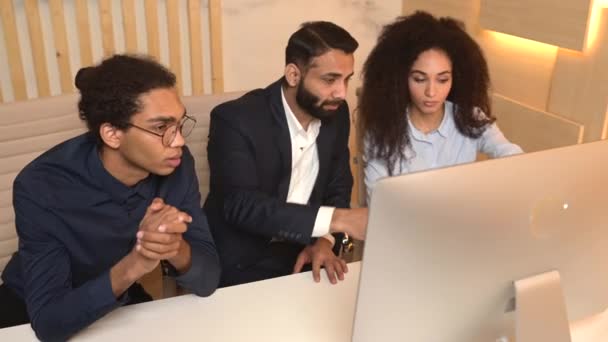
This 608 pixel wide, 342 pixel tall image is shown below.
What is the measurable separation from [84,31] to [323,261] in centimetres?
166

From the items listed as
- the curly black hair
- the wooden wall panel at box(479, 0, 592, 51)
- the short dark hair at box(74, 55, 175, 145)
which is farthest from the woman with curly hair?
the short dark hair at box(74, 55, 175, 145)

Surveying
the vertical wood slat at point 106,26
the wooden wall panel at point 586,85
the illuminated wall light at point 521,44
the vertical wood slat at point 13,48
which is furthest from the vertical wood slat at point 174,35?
the wooden wall panel at point 586,85

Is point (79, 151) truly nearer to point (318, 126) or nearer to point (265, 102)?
point (265, 102)

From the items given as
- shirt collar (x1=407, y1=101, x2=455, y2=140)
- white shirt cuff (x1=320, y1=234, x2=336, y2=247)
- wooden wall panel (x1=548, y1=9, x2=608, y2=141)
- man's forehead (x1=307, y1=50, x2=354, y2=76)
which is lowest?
white shirt cuff (x1=320, y1=234, x2=336, y2=247)

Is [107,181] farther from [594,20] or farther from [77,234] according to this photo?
[594,20]

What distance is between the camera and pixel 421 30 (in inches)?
71.1

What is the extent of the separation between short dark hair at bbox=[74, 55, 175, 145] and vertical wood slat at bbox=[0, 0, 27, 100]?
1281mm

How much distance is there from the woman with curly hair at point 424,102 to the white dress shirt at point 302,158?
Result: 17cm

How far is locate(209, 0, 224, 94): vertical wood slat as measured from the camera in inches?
107

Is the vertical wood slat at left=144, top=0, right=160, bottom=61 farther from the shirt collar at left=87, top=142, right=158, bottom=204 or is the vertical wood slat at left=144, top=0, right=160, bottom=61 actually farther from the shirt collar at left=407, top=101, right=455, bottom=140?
the shirt collar at left=87, top=142, right=158, bottom=204

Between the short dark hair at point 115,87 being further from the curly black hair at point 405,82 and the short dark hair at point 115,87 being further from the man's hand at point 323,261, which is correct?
the curly black hair at point 405,82

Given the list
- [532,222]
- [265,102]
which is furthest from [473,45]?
[532,222]

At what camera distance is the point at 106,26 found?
2559 millimetres

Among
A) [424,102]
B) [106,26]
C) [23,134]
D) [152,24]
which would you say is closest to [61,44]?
[106,26]
